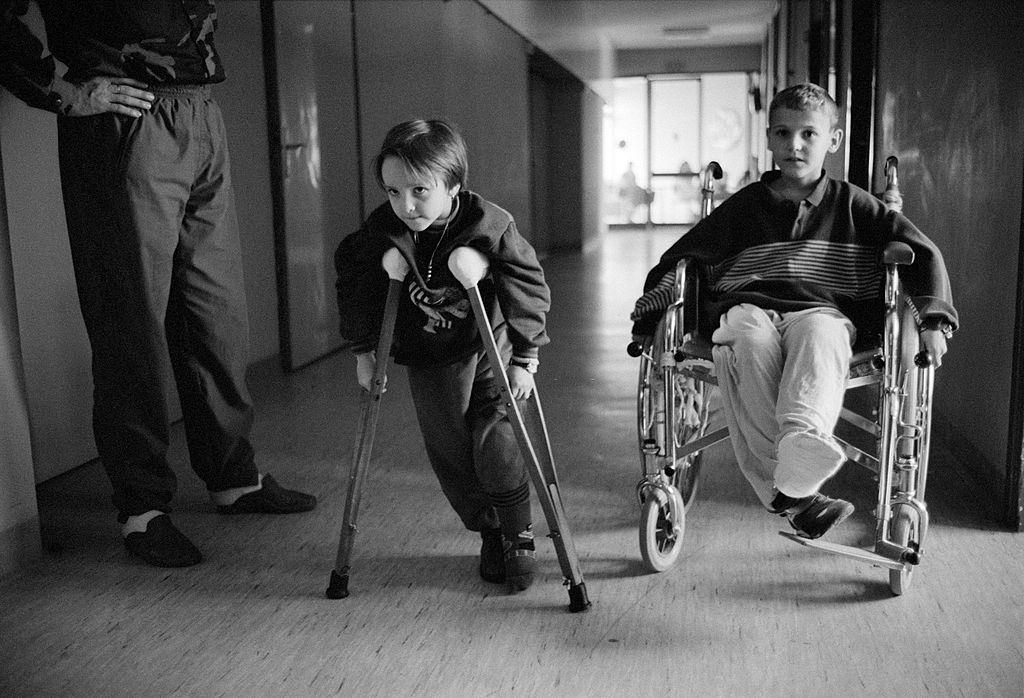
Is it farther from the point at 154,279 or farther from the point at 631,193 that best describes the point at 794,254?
the point at 631,193

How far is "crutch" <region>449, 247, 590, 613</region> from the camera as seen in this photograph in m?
1.72

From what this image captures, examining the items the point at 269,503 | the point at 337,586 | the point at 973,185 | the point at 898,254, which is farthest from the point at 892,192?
the point at 269,503

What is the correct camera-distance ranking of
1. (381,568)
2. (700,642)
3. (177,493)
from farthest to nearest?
1. (177,493)
2. (381,568)
3. (700,642)

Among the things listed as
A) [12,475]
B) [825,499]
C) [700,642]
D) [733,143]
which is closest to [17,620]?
[12,475]

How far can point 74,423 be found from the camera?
276 centimetres

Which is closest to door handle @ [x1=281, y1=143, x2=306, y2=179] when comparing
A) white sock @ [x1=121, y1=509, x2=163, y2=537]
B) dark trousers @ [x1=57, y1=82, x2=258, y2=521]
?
dark trousers @ [x1=57, y1=82, x2=258, y2=521]

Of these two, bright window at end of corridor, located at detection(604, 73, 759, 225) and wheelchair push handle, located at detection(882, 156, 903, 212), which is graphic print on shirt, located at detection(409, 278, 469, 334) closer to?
wheelchair push handle, located at detection(882, 156, 903, 212)

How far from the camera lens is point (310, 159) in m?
4.16

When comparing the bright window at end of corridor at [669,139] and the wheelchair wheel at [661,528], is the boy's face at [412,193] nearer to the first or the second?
the wheelchair wheel at [661,528]

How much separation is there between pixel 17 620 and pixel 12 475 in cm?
36

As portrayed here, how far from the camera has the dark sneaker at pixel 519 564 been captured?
1.91 metres

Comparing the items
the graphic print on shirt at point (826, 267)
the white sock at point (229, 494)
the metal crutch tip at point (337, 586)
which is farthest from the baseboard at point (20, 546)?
the graphic print on shirt at point (826, 267)

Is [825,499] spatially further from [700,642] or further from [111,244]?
[111,244]

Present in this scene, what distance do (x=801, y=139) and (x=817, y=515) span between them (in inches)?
31.7
